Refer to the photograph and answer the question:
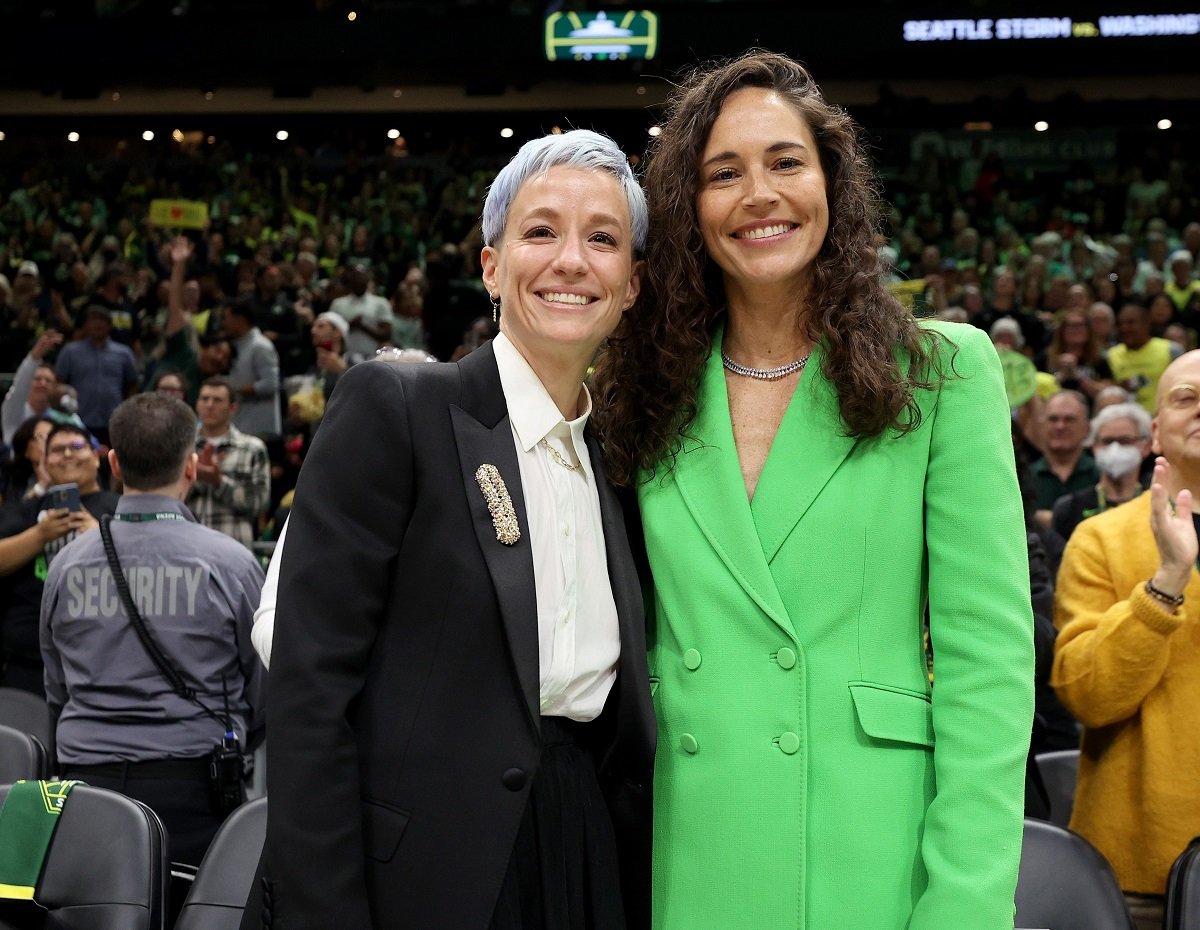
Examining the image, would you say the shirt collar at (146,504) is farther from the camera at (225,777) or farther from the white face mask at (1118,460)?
the white face mask at (1118,460)

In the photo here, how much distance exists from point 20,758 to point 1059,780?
2.54 metres

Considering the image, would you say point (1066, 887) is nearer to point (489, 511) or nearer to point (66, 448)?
point (489, 511)

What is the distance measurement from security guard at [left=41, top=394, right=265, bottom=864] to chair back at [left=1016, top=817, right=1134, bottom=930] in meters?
2.01

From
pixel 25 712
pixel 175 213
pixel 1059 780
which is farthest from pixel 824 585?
pixel 175 213

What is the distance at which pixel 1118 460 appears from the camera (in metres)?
4.72

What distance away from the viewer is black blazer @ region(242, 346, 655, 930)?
1.58 metres

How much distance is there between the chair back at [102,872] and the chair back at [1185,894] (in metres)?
1.85

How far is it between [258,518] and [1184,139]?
14062 millimetres

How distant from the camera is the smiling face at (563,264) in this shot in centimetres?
182

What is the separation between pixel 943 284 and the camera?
10.2 metres

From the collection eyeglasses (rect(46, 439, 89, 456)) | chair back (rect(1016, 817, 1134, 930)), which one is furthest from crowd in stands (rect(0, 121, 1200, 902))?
chair back (rect(1016, 817, 1134, 930))

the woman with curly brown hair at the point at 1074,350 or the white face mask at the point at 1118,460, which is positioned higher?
the woman with curly brown hair at the point at 1074,350

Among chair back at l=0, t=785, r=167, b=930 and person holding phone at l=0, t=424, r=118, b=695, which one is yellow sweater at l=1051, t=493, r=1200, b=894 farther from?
person holding phone at l=0, t=424, r=118, b=695

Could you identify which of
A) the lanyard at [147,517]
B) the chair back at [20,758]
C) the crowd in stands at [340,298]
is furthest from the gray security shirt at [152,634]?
the crowd in stands at [340,298]
